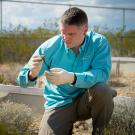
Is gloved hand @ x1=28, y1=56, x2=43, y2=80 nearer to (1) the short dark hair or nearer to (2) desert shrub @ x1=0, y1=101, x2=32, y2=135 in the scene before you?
(1) the short dark hair

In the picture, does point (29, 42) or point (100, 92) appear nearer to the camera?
point (100, 92)

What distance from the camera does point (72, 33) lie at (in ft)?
12.7

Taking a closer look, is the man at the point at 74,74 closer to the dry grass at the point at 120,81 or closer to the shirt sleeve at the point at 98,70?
the shirt sleeve at the point at 98,70

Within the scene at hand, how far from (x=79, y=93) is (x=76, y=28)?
63 cm

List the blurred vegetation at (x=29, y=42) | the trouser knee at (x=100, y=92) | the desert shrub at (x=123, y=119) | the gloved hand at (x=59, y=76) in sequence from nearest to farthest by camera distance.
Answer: the gloved hand at (x=59, y=76), the trouser knee at (x=100, y=92), the desert shrub at (x=123, y=119), the blurred vegetation at (x=29, y=42)

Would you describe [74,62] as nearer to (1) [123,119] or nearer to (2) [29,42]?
(1) [123,119]

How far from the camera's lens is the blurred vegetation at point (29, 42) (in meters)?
14.8

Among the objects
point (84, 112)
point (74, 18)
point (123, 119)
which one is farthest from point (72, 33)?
point (123, 119)

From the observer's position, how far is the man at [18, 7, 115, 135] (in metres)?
3.89

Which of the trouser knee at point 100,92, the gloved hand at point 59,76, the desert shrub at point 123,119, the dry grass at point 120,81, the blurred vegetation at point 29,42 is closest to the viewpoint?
the gloved hand at point 59,76

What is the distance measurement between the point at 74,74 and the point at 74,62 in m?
0.34

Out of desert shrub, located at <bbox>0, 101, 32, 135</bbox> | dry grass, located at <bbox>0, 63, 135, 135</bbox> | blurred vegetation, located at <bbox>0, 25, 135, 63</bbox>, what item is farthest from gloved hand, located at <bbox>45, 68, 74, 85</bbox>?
blurred vegetation, located at <bbox>0, 25, 135, 63</bbox>

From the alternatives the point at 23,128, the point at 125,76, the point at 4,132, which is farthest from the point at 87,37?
the point at 125,76

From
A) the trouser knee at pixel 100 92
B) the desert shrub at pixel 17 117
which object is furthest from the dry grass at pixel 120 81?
the trouser knee at pixel 100 92
